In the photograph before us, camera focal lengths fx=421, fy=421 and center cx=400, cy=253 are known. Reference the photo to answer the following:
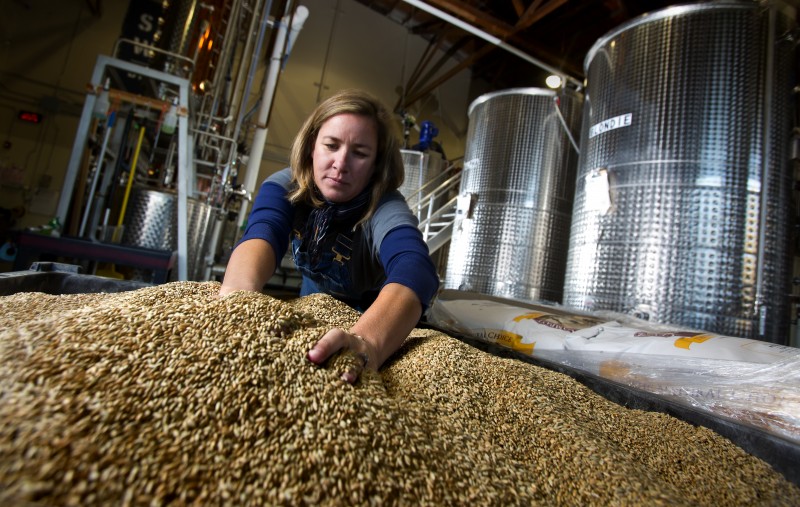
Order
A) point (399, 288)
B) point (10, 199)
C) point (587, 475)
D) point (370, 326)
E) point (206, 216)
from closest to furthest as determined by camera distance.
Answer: point (587, 475), point (370, 326), point (399, 288), point (206, 216), point (10, 199)

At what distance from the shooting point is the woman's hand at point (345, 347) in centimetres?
64

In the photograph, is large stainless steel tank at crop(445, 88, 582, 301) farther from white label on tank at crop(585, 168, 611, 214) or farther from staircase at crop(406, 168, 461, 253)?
white label on tank at crop(585, 168, 611, 214)

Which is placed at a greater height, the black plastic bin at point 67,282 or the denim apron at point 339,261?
the denim apron at point 339,261

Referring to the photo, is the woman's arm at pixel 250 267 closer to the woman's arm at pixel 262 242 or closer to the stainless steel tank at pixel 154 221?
the woman's arm at pixel 262 242

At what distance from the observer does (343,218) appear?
141 centimetres

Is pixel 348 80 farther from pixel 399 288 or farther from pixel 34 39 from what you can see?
Answer: pixel 399 288

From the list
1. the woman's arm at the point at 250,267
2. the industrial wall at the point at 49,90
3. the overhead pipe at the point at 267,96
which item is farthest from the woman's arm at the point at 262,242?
the industrial wall at the point at 49,90

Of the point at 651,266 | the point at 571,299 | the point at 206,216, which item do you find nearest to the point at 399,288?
the point at 651,266

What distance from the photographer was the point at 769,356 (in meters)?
1.18

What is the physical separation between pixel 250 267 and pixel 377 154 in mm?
580

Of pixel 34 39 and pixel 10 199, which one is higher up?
pixel 34 39

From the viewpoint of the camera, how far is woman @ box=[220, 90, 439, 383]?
3.75 feet

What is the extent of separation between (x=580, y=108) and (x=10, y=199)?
7.89 metres

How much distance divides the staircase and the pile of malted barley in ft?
11.1
